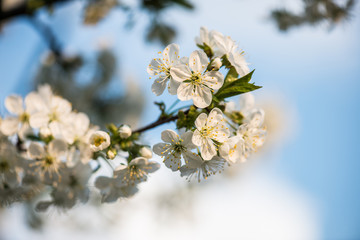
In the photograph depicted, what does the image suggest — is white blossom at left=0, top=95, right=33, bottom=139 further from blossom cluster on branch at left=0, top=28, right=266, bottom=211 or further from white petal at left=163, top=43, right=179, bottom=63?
white petal at left=163, top=43, right=179, bottom=63

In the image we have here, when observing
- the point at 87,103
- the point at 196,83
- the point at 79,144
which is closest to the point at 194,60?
the point at 196,83

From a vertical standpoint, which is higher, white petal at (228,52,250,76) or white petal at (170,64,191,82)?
white petal at (228,52,250,76)

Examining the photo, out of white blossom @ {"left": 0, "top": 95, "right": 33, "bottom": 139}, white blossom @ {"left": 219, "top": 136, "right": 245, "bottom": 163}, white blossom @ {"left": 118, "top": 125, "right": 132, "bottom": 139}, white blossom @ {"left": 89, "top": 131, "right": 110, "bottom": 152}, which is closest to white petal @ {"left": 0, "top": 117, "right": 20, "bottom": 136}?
white blossom @ {"left": 0, "top": 95, "right": 33, "bottom": 139}

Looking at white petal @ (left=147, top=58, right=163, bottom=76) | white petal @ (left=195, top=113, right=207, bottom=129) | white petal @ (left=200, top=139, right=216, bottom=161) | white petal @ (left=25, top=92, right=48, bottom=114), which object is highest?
white petal @ (left=147, top=58, right=163, bottom=76)

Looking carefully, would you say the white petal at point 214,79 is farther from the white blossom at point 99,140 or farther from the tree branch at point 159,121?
the white blossom at point 99,140

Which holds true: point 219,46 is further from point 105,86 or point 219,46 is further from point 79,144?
point 105,86

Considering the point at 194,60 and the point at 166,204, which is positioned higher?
the point at 194,60
